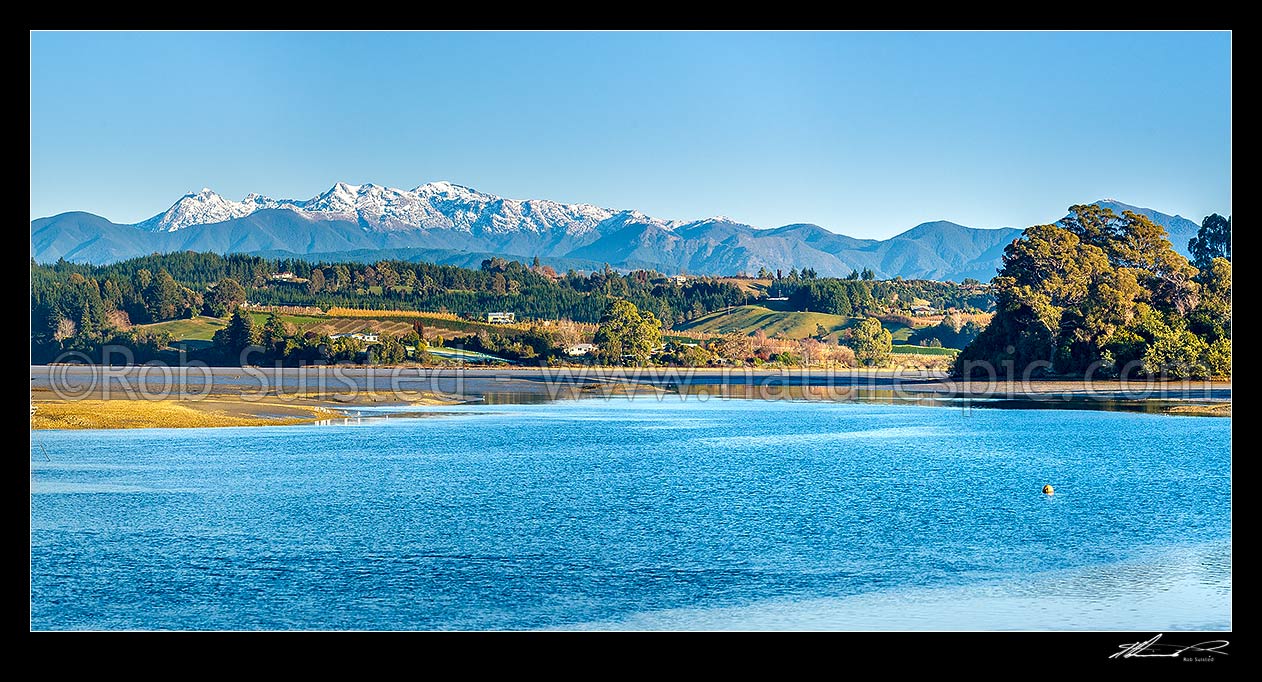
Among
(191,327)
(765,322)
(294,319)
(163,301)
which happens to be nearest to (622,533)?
(294,319)

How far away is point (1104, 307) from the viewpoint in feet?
270

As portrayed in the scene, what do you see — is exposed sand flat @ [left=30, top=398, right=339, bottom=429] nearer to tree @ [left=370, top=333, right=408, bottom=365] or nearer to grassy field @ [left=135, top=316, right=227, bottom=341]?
tree @ [left=370, top=333, right=408, bottom=365]

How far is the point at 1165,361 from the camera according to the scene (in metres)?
78.4

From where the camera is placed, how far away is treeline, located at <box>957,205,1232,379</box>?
79.5 m

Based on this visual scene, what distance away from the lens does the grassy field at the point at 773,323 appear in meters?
152

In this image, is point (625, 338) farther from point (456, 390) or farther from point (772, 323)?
point (456, 390)

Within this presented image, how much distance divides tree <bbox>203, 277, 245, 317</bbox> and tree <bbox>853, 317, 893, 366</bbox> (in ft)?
238

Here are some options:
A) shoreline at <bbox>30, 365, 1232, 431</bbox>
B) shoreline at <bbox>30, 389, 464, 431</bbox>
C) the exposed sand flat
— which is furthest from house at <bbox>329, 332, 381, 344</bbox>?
the exposed sand flat
